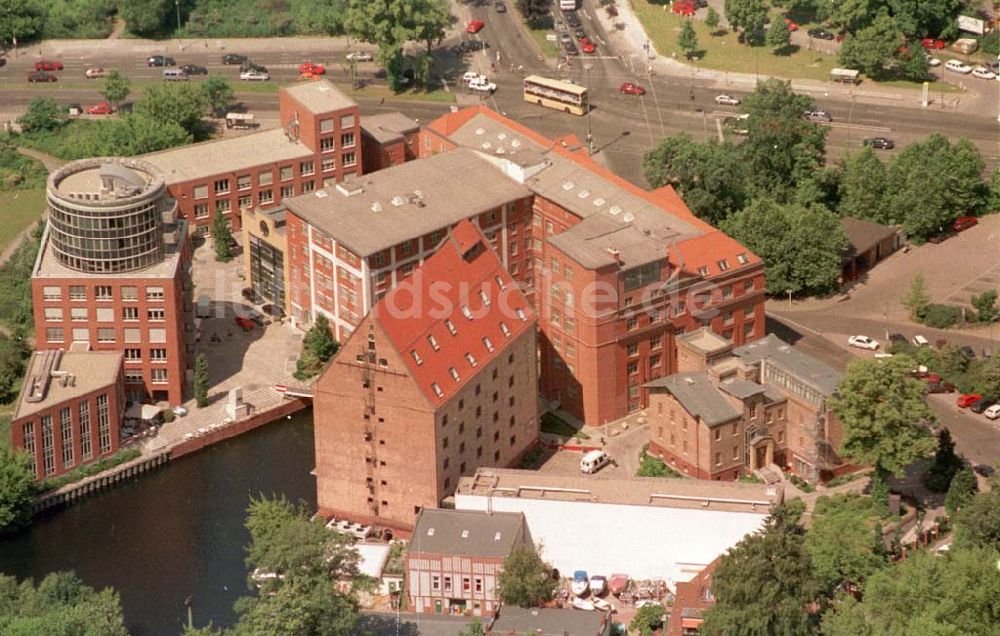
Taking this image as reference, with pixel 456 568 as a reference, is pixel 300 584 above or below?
above

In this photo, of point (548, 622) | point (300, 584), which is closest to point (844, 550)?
point (548, 622)

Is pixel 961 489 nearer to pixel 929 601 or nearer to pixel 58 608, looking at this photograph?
pixel 929 601

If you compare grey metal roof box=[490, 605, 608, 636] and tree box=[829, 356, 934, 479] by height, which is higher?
tree box=[829, 356, 934, 479]

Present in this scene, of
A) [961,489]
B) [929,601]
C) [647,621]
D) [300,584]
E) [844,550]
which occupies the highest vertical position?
[300,584]

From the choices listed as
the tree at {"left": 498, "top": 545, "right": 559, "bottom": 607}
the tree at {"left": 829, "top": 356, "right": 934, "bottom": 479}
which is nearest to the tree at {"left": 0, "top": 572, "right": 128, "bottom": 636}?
the tree at {"left": 498, "top": 545, "right": 559, "bottom": 607}

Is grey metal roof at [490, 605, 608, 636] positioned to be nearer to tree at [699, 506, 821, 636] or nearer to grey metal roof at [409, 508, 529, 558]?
grey metal roof at [409, 508, 529, 558]

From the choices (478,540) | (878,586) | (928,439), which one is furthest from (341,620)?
(928,439)

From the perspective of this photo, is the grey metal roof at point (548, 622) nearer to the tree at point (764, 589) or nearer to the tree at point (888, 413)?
the tree at point (764, 589)
